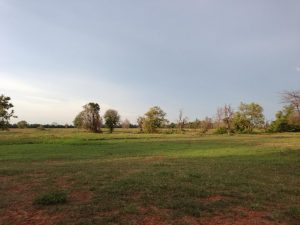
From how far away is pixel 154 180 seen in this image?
446 inches

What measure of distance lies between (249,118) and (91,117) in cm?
4963

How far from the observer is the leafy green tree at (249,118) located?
330 feet

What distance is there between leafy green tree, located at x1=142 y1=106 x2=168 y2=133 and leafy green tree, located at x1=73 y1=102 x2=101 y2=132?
48.9 ft

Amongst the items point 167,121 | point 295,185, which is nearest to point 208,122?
point 167,121

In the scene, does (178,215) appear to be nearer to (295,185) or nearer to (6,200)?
(6,200)

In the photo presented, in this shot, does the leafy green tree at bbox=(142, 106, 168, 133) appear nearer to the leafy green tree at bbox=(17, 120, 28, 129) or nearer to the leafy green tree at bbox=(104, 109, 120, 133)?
the leafy green tree at bbox=(104, 109, 120, 133)

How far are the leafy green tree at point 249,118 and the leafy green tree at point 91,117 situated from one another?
42.8m

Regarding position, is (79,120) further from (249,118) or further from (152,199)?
(152,199)

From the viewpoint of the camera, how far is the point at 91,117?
350 feet

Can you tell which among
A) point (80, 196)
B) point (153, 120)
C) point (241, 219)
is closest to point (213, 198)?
point (241, 219)

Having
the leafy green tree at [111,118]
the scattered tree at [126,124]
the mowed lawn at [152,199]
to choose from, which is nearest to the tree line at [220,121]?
the leafy green tree at [111,118]

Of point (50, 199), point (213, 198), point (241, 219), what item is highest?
point (50, 199)

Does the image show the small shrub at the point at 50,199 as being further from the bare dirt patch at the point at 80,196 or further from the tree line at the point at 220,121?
the tree line at the point at 220,121

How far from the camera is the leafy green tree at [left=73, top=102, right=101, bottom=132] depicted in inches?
4188
